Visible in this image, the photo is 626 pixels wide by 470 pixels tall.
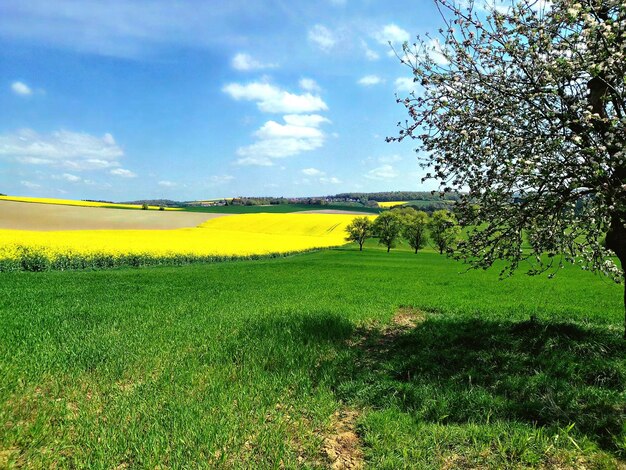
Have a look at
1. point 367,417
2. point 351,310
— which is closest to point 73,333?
point 367,417

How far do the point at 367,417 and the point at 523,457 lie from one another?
2142 mm

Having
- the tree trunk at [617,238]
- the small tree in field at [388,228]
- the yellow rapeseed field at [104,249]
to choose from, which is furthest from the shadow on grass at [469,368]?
the small tree in field at [388,228]

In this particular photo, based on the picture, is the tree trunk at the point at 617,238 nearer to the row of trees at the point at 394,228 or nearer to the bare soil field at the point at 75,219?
the row of trees at the point at 394,228

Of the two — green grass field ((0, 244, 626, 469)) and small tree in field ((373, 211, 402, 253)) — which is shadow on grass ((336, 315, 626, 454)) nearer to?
green grass field ((0, 244, 626, 469))

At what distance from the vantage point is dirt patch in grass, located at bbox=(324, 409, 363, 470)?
4.67 meters

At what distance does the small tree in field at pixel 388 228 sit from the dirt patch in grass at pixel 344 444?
7118 cm

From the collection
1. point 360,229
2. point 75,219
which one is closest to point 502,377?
point 360,229

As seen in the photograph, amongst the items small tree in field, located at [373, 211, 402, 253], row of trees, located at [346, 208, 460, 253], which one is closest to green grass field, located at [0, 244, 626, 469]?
row of trees, located at [346, 208, 460, 253]

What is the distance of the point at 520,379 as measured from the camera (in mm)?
6988

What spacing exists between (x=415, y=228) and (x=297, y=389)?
71.5 meters

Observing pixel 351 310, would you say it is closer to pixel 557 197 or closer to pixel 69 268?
pixel 557 197

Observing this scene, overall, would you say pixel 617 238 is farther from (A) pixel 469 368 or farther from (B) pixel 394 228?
(B) pixel 394 228

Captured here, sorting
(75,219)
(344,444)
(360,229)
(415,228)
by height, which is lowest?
(360,229)

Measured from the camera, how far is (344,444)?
510 centimetres
